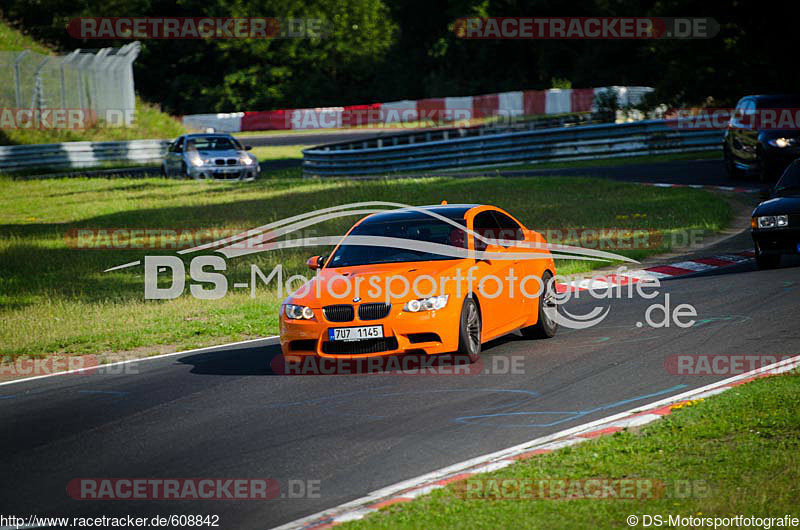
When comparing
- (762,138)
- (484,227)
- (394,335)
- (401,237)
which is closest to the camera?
(394,335)

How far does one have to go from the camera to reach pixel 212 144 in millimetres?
35375

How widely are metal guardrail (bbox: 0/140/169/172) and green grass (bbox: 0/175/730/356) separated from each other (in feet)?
18.7

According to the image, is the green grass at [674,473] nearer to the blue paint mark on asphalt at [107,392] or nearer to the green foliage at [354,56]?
the blue paint mark on asphalt at [107,392]

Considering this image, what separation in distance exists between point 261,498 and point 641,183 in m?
23.2

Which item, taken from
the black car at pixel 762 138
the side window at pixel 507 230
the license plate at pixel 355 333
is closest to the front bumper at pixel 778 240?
the side window at pixel 507 230

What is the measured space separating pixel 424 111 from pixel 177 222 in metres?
37.8

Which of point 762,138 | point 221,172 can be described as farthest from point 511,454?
point 221,172

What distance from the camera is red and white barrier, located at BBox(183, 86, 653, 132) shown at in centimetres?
5728

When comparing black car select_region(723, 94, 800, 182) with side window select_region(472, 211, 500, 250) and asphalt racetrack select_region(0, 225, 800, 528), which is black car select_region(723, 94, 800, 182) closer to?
asphalt racetrack select_region(0, 225, 800, 528)

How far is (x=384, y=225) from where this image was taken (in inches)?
445

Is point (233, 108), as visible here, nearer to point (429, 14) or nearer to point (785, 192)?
point (429, 14)

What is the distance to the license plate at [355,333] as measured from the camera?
9820mm

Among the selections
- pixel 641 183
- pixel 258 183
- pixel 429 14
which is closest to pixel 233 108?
pixel 429 14

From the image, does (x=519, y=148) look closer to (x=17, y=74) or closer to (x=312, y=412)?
(x=17, y=74)
